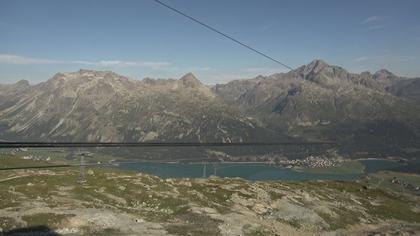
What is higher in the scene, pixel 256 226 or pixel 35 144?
pixel 35 144

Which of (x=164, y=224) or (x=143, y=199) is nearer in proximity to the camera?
(x=164, y=224)

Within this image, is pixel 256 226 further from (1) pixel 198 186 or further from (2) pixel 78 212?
(1) pixel 198 186

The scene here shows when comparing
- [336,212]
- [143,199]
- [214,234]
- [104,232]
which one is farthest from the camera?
[336,212]

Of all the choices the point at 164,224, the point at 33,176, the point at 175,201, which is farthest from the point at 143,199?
the point at 33,176

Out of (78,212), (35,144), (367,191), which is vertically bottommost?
(367,191)

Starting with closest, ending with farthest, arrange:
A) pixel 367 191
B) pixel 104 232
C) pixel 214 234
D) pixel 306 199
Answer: pixel 104 232
pixel 214 234
pixel 306 199
pixel 367 191

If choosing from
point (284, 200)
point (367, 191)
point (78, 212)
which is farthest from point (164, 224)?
point (367, 191)
